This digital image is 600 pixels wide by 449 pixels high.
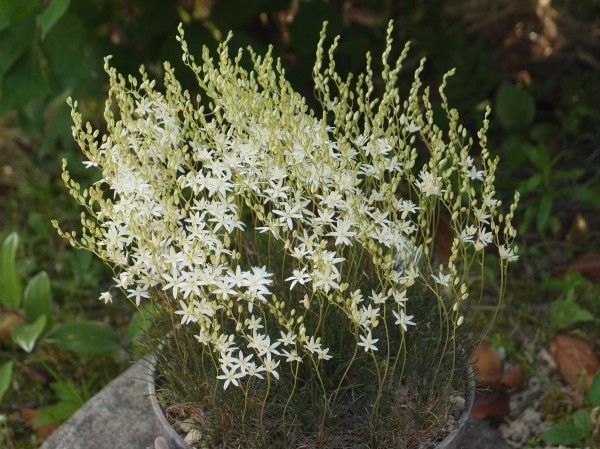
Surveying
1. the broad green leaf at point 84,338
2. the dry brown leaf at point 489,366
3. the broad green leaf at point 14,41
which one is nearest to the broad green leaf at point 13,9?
the broad green leaf at point 14,41

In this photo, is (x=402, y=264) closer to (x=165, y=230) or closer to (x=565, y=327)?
(x=165, y=230)

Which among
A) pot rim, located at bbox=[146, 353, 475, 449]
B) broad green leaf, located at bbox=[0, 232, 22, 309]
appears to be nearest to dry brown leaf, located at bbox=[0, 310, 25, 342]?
broad green leaf, located at bbox=[0, 232, 22, 309]

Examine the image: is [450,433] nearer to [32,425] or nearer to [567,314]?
[567,314]

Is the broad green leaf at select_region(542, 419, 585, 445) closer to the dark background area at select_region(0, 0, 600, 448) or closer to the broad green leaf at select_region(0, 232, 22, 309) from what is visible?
the dark background area at select_region(0, 0, 600, 448)

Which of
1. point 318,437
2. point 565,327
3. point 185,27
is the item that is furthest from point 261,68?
point 565,327

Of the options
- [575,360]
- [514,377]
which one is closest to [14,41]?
[514,377]

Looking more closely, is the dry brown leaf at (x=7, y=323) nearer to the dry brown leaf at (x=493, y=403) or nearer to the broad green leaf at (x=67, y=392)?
the broad green leaf at (x=67, y=392)
